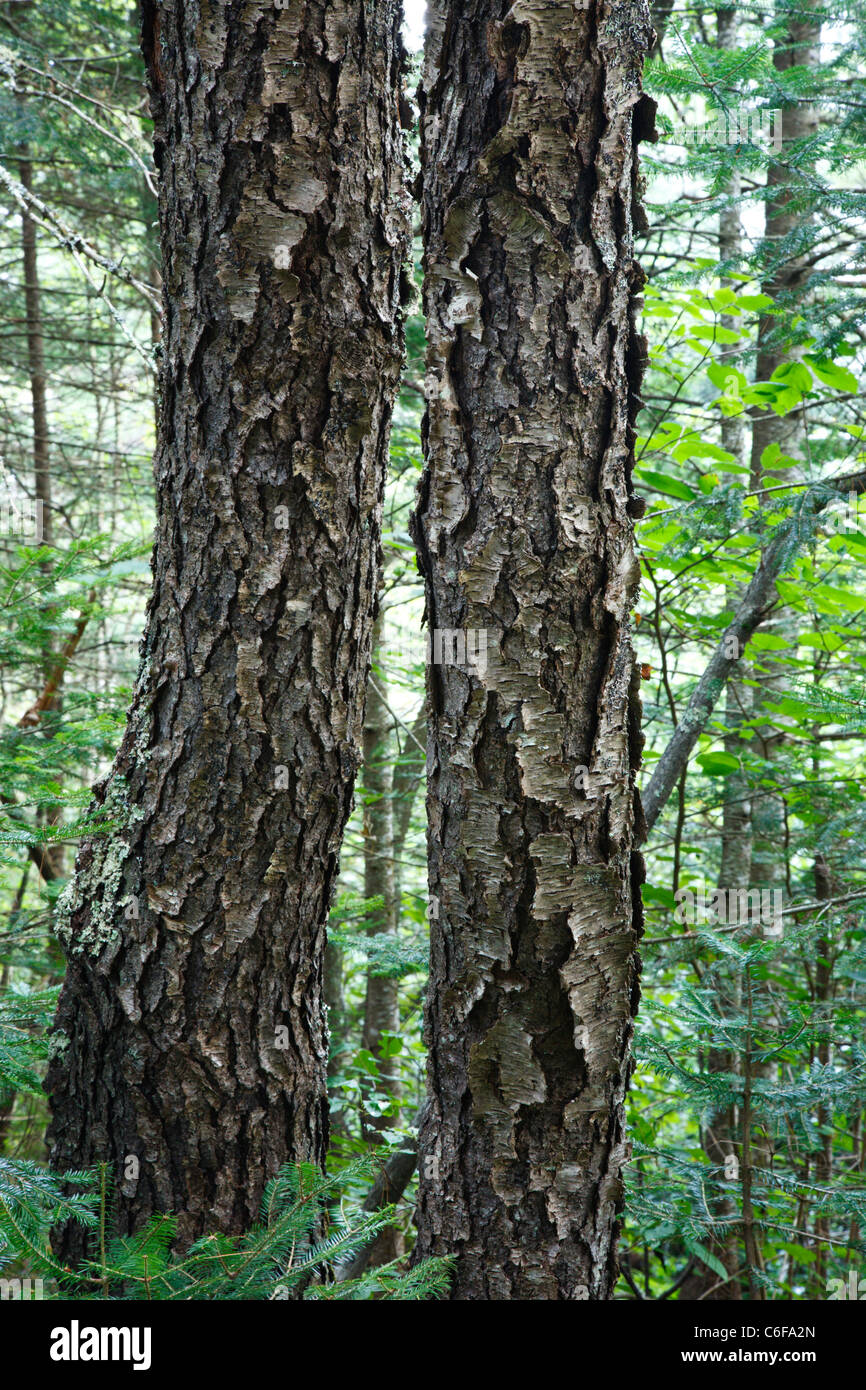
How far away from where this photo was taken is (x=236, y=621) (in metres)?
1.83

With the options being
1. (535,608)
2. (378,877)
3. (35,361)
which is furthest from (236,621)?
(35,361)

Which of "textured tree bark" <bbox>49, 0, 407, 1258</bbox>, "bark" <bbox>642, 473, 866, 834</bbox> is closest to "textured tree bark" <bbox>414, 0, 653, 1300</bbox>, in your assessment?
"textured tree bark" <bbox>49, 0, 407, 1258</bbox>

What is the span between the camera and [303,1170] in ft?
5.36

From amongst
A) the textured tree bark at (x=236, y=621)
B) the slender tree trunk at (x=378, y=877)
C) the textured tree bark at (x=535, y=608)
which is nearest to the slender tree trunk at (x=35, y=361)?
the slender tree trunk at (x=378, y=877)

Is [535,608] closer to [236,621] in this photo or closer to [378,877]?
[236,621]

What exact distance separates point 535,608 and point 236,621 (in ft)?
2.19

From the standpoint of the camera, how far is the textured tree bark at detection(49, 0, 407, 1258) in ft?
5.87

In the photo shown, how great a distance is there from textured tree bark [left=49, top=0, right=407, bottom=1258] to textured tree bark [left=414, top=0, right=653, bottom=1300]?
309 millimetres

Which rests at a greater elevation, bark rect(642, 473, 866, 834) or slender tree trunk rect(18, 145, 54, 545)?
slender tree trunk rect(18, 145, 54, 545)

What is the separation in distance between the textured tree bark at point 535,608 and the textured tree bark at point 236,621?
309 mm

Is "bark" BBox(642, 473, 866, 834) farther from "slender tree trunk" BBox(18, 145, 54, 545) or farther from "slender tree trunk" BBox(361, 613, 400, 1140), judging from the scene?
"slender tree trunk" BBox(18, 145, 54, 545)

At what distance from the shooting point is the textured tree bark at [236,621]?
1789mm

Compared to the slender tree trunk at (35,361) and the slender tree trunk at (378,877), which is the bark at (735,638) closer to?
the slender tree trunk at (378,877)

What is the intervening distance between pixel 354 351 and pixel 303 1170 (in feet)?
5.62
